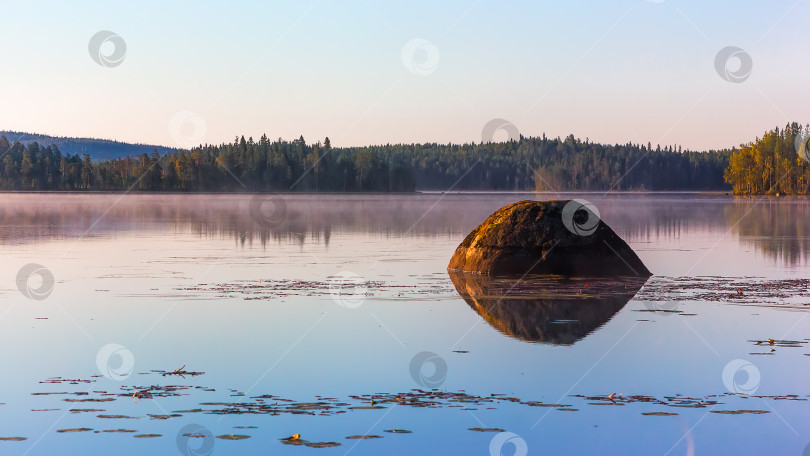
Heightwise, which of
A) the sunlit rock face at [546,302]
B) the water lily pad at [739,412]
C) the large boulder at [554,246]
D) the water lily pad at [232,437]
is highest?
the large boulder at [554,246]

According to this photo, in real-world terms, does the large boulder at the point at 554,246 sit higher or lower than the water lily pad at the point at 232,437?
higher

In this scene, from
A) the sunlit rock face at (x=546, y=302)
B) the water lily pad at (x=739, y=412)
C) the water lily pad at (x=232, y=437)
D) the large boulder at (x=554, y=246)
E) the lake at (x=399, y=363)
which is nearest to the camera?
the water lily pad at (x=232, y=437)

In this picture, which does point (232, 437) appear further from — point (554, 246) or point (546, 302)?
point (554, 246)

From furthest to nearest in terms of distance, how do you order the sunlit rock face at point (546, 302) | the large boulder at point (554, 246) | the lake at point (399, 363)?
the large boulder at point (554, 246) → the sunlit rock face at point (546, 302) → the lake at point (399, 363)

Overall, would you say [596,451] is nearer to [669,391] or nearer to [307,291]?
[669,391]

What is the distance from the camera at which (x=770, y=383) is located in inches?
431

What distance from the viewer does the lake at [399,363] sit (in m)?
8.90

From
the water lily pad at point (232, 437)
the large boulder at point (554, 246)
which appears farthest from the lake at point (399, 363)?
the large boulder at point (554, 246)

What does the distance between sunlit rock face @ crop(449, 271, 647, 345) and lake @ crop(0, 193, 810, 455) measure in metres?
0.07

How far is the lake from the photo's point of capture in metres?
8.90

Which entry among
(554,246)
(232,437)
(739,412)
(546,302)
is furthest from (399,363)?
(554,246)

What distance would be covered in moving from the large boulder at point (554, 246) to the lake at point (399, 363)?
48.5 inches

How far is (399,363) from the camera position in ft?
39.7

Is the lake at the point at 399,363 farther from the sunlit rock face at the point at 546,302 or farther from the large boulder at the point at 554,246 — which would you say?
the large boulder at the point at 554,246
